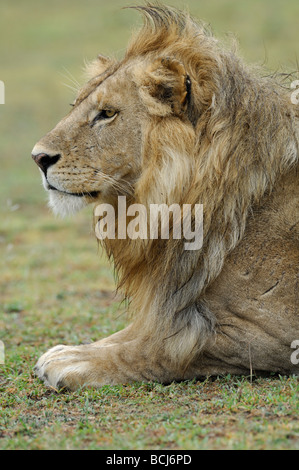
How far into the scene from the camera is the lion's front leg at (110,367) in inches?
155

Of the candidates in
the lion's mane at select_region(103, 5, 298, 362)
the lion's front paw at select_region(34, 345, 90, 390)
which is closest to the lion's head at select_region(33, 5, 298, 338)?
the lion's mane at select_region(103, 5, 298, 362)

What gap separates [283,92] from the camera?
4000 millimetres

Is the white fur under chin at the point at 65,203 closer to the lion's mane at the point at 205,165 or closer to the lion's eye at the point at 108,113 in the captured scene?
the lion's mane at the point at 205,165

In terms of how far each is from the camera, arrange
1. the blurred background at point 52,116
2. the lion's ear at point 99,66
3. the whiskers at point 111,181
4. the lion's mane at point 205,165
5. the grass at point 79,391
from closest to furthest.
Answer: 1. the grass at point 79,391
2. the lion's mane at point 205,165
3. the whiskers at point 111,181
4. the lion's ear at point 99,66
5. the blurred background at point 52,116

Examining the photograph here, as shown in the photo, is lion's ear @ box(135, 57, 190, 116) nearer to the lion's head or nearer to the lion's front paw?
the lion's head

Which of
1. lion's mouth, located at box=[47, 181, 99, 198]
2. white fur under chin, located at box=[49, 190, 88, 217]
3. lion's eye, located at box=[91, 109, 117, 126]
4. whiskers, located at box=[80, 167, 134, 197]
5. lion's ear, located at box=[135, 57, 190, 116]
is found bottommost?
white fur under chin, located at box=[49, 190, 88, 217]

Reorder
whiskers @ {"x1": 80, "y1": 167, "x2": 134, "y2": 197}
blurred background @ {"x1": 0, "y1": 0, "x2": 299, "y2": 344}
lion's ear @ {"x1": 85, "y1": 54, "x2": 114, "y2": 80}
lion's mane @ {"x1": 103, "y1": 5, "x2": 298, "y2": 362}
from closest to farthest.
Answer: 1. lion's mane @ {"x1": 103, "y1": 5, "x2": 298, "y2": 362}
2. whiskers @ {"x1": 80, "y1": 167, "x2": 134, "y2": 197}
3. lion's ear @ {"x1": 85, "y1": 54, "x2": 114, "y2": 80}
4. blurred background @ {"x1": 0, "y1": 0, "x2": 299, "y2": 344}

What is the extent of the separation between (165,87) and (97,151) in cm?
47

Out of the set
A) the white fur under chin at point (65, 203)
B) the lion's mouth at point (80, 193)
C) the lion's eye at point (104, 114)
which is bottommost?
the white fur under chin at point (65, 203)

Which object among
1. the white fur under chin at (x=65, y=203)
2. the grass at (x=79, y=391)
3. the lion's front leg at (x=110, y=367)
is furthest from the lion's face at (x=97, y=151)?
the grass at (x=79, y=391)

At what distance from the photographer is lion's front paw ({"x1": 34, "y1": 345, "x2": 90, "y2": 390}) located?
3.93 m

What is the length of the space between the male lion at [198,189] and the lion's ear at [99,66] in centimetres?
30

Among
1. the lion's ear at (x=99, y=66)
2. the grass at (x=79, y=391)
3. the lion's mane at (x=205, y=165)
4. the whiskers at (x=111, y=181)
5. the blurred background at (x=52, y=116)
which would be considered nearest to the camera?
the grass at (x=79, y=391)

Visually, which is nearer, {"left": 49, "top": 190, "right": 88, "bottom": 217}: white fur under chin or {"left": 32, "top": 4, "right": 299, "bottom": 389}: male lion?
{"left": 32, "top": 4, "right": 299, "bottom": 389}: male lion
